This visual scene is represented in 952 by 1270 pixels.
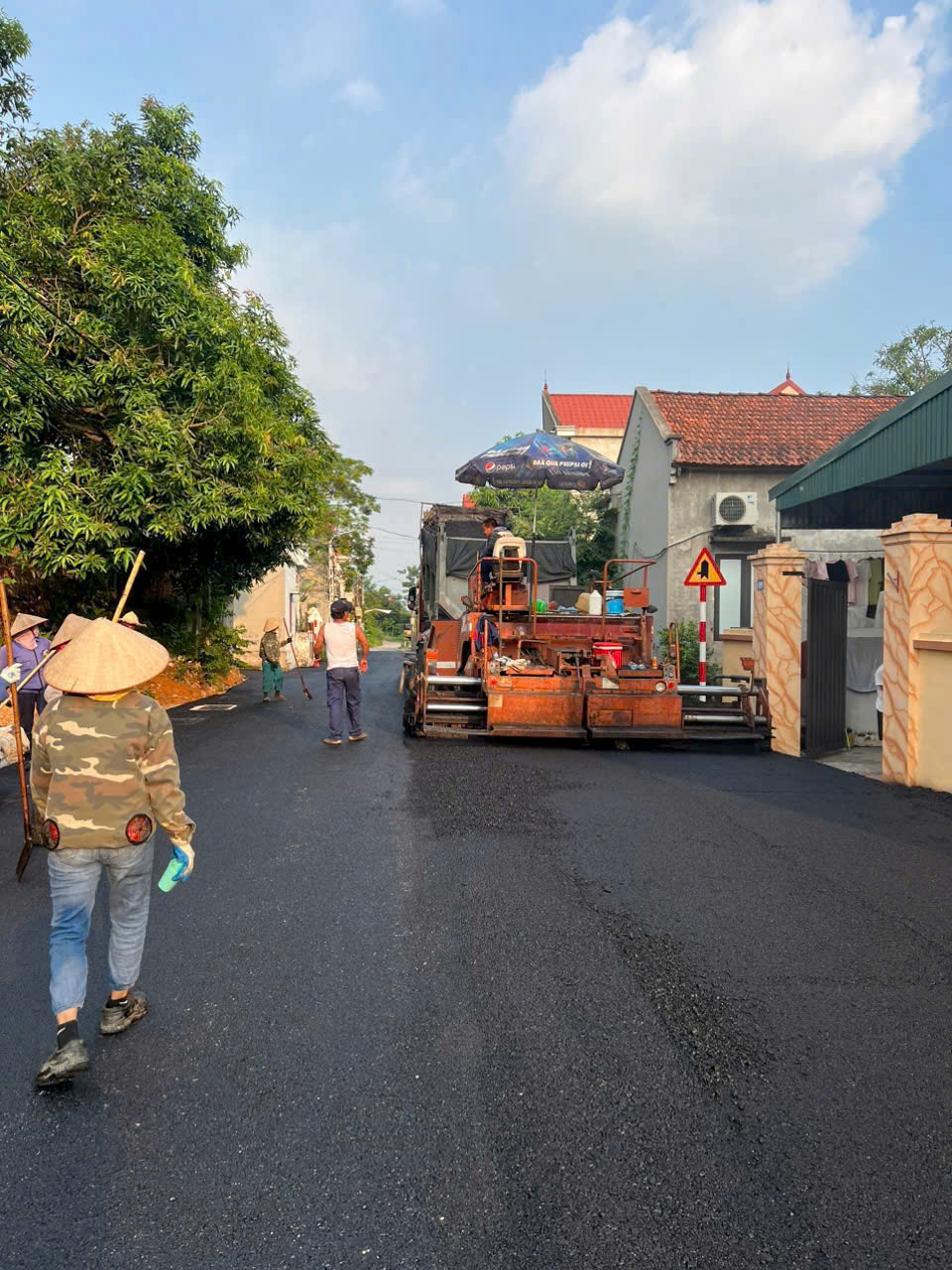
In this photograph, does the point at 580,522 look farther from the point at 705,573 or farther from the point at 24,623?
the point at 24,623

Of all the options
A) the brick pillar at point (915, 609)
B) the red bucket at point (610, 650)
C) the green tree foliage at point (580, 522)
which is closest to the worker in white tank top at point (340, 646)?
the red bucket at point (610, 650)

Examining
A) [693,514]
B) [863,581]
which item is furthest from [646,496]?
[863,581]

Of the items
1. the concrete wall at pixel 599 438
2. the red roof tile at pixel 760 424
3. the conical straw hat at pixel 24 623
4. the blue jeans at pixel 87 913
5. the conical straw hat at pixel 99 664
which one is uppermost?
the concrete wall at pixel 599 438

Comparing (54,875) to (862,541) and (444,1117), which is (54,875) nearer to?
(444,1117)

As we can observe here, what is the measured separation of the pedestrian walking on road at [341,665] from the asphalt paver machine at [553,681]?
82 cm

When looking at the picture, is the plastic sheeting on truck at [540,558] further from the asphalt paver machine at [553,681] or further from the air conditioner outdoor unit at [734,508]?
the air conditioner outdoor unit at [734,508]

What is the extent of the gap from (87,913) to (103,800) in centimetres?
44

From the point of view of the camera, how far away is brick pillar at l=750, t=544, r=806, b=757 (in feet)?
39.2

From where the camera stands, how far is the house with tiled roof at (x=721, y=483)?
21.8m

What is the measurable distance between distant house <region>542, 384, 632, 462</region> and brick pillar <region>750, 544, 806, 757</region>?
29.7 metres

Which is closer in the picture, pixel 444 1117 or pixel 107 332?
pixel 444 1117

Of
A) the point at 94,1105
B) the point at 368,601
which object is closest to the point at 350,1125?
the point at 94,1105

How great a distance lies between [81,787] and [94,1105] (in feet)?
3.60

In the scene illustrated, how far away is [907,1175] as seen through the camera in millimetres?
2684
